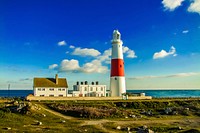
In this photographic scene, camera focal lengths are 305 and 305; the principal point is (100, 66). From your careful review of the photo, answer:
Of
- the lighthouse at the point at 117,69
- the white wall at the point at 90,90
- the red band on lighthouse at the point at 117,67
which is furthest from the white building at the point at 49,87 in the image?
the red band on lighthouse at the point at 117,67

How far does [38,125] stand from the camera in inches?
1468

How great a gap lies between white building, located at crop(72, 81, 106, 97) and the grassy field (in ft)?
46.2

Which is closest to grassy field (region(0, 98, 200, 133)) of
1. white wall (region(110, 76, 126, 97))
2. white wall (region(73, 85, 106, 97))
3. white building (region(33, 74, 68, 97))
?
white wall (region(110, 76, 126, 97))

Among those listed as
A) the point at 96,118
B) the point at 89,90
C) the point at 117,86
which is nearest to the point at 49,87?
the point at 89,90

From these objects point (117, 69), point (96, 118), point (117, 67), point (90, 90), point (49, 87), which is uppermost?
point (117, 67)

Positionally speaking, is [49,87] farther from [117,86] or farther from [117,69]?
[117,69]

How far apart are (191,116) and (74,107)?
20.2 m

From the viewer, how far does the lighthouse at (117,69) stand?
6694 cm

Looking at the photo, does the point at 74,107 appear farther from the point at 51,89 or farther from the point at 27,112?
the point at 51,89

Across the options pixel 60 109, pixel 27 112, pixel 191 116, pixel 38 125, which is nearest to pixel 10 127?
pixel 38 125

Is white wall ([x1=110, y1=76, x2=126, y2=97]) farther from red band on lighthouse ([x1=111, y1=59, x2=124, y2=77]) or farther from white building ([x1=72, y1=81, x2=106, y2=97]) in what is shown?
white building ([x1=72, y1=81, x2=106, y2=97])

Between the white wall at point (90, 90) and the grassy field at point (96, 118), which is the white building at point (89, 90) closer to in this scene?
the white wall at point (90, 90)

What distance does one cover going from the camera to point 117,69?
219 ft

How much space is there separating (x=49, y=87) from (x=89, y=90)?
10664 millimetres
